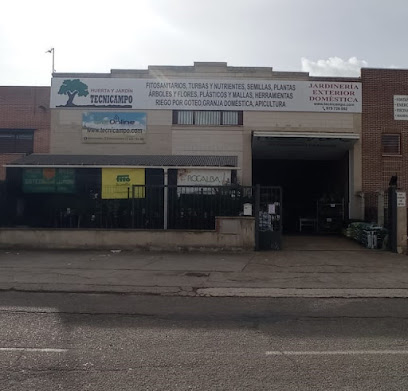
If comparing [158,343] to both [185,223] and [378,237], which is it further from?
[378,237]

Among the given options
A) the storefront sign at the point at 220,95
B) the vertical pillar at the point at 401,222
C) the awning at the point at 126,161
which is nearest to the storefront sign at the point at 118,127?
the storefront sign at the point at 220,95

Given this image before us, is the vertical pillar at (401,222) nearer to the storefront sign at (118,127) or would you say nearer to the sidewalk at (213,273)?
the sidewalk at (213,273)

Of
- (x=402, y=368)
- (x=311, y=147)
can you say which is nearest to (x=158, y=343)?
(x=402, y=368)

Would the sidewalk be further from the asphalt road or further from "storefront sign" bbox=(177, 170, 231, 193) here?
"storefront sign" bbox=(177, 170, 231, 193)

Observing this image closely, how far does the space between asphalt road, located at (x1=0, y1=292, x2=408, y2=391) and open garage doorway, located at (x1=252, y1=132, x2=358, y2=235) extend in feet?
47.3

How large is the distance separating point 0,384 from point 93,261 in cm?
890

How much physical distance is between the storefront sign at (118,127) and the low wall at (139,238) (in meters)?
7.30

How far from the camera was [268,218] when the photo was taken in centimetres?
1612

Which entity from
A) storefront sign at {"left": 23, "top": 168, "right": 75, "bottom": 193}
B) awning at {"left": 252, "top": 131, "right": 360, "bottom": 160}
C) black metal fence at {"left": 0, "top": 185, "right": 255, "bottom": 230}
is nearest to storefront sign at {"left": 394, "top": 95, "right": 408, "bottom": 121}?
awning at {"left": 252, "top": 131, "right": 360, "bottom": 160}

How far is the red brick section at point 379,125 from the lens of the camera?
70.6 feet

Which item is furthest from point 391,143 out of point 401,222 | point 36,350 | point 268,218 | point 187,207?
point 36,350

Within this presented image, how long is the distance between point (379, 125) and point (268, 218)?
9.17 meters

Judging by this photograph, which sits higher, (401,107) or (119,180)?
(401,107)

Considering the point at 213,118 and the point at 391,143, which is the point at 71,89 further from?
the point at 391,143
